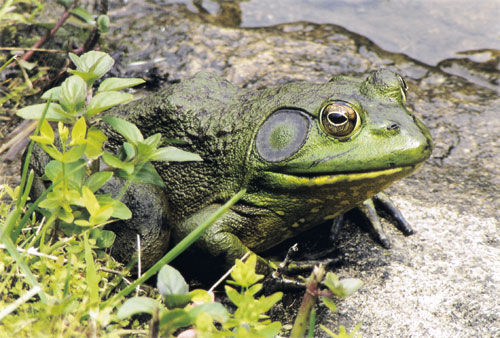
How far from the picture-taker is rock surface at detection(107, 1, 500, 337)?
2369 mm

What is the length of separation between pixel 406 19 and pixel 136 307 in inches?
175

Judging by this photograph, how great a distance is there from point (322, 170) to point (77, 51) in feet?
6.77

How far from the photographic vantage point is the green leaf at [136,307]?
1.53 meters

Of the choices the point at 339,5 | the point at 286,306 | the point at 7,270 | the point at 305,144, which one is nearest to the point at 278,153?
the point at 305,144

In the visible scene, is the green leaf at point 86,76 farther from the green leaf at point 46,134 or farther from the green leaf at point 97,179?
the green leaf at point 97,179

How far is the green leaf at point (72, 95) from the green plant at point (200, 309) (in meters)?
0.70

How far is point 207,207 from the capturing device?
8.93 ft

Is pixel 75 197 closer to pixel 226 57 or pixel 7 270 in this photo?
pixel 7 270

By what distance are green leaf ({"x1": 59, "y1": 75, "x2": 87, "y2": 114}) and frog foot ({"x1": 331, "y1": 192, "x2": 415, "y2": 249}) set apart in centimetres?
153

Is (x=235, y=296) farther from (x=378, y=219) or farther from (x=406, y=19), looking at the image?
(x=406, y=19)

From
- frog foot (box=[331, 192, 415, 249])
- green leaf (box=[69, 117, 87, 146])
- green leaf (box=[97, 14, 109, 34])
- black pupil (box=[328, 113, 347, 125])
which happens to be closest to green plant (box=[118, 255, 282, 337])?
green leaf (box=[69, 117, 87, 146])

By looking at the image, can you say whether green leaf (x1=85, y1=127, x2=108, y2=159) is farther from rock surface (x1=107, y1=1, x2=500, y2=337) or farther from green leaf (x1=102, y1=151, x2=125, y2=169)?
rock surface (x1=107, y1=1, x2=500, y2=337)

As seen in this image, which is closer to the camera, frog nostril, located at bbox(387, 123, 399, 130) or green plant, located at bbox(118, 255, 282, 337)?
green plant, located at bbox(118, 255, 282, 337)

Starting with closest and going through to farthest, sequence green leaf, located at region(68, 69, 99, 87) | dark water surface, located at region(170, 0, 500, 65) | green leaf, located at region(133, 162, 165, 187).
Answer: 1. green leaf, located at region(68, 69, 99, 87)
2. green leaf, located at region(133, 162, 165, 187)
3. dark water surface, located at region(170, 0, 500, 65)
